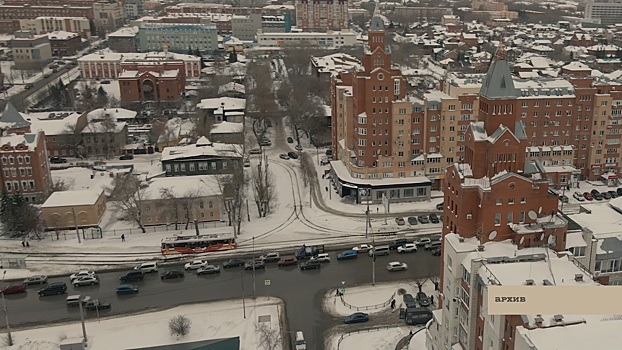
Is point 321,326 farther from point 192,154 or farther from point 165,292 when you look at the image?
point 192,154

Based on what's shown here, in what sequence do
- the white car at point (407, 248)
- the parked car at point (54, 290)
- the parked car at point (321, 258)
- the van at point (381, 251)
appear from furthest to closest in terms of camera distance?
the white car at point (407, 248), the van at point (381, 251), the parked car at point (321, 258), the parked car at point (54, 290)

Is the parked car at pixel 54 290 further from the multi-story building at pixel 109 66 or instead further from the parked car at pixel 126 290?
the multi-story building at pixel 109 66

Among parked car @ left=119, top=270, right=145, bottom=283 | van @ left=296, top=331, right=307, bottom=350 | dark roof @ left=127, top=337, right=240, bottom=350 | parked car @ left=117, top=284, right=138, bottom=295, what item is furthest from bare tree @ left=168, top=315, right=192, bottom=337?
parked car @ left=119, top=270, right=145, bottom=283

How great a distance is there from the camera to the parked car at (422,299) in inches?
1937

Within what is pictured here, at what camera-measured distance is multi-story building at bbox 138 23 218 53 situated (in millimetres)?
190500

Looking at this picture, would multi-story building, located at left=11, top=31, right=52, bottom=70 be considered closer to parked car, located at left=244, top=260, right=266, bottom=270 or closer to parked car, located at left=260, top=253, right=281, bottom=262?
parked car, located at left=260, top=253, right=281, bottom=262

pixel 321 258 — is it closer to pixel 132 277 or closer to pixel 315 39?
pixel 132 277

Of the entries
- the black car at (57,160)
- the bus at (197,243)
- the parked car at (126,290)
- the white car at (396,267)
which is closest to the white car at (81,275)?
the parked car at (126,290)

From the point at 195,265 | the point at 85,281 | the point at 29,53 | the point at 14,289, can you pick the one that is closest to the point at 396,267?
the point at 195,265

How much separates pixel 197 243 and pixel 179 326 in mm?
16418

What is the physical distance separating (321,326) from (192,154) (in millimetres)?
40053

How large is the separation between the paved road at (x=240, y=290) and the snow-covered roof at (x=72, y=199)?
12.4 metres

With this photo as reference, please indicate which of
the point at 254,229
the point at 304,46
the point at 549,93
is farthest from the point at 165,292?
the point at 304,46

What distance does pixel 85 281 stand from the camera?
180 ft
